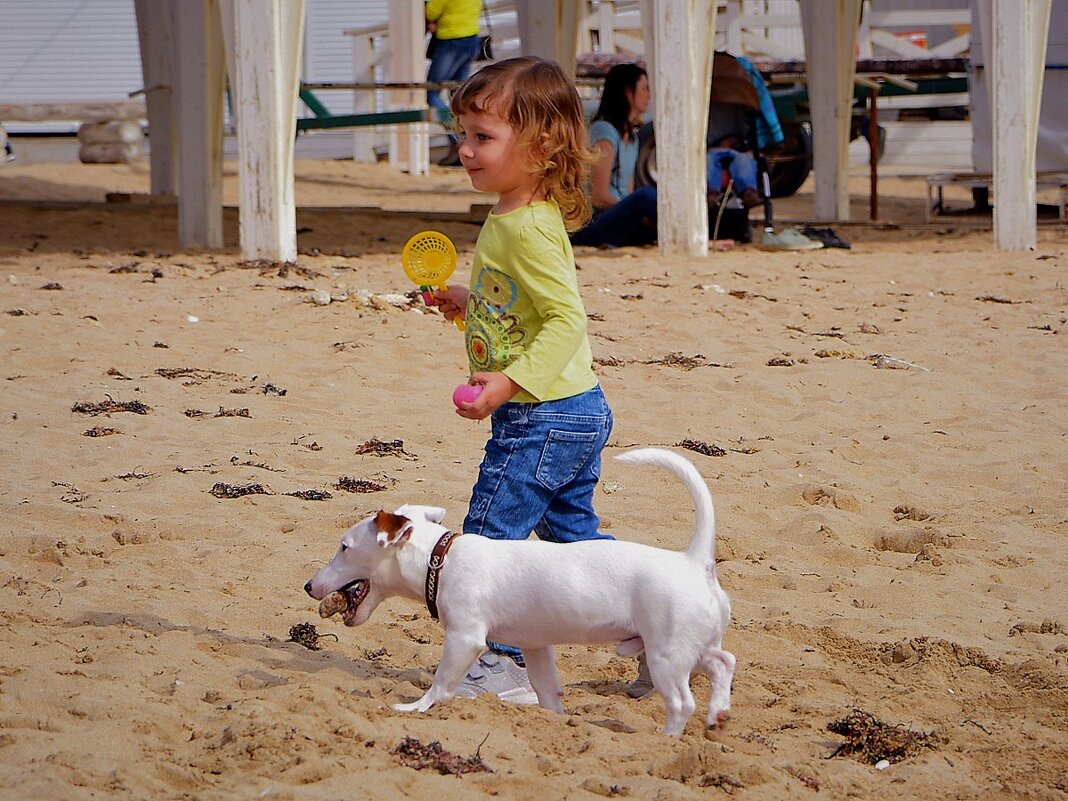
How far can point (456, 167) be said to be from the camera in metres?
23.5

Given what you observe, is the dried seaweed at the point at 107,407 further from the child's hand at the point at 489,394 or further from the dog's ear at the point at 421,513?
the child's hand at the point at 489,394

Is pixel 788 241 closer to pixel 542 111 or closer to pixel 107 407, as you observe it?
pixel 107 407

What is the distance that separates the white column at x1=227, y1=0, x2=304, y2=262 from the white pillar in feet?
16.9

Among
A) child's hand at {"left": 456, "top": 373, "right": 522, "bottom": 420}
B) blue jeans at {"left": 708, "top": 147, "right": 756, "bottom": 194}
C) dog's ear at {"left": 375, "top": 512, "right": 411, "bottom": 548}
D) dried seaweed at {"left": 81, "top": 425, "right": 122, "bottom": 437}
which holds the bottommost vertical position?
dried seaweed at {"left": 81, "top": 425, "right": 122, "bottom": 437}

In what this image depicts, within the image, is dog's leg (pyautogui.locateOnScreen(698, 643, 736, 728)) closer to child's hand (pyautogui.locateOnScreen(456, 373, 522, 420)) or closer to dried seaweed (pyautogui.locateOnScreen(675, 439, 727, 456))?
child's hand (pyautogui.locateOnScreen(456, 373, 522, 420))

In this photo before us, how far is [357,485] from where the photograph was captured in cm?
545

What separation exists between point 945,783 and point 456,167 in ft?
69.2

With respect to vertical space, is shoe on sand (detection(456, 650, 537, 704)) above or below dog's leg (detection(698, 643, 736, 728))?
below

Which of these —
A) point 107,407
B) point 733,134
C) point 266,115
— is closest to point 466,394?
point 107,407

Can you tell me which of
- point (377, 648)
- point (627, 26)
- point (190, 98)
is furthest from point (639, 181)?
point (377, 648)

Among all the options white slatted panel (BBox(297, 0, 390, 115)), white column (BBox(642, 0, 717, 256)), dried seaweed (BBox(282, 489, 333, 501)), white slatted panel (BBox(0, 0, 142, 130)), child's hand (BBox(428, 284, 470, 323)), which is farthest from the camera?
white slatted panel (BBox(297, 0, 390, 115))

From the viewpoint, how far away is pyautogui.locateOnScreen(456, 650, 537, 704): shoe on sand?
3582mm

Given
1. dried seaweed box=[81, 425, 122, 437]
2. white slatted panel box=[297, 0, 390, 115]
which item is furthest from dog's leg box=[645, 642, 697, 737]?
white slatted panel box=[297, 0, 390, 115]

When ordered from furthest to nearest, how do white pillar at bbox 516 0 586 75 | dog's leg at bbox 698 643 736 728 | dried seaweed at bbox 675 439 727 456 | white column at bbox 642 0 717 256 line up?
white pillar at bbox 516 0 586 75 < white column at bbox 642 0 717 256 < dried seaweed at bbox 675 439 727 456 < dog's leg at bbox 698 643 736 728
